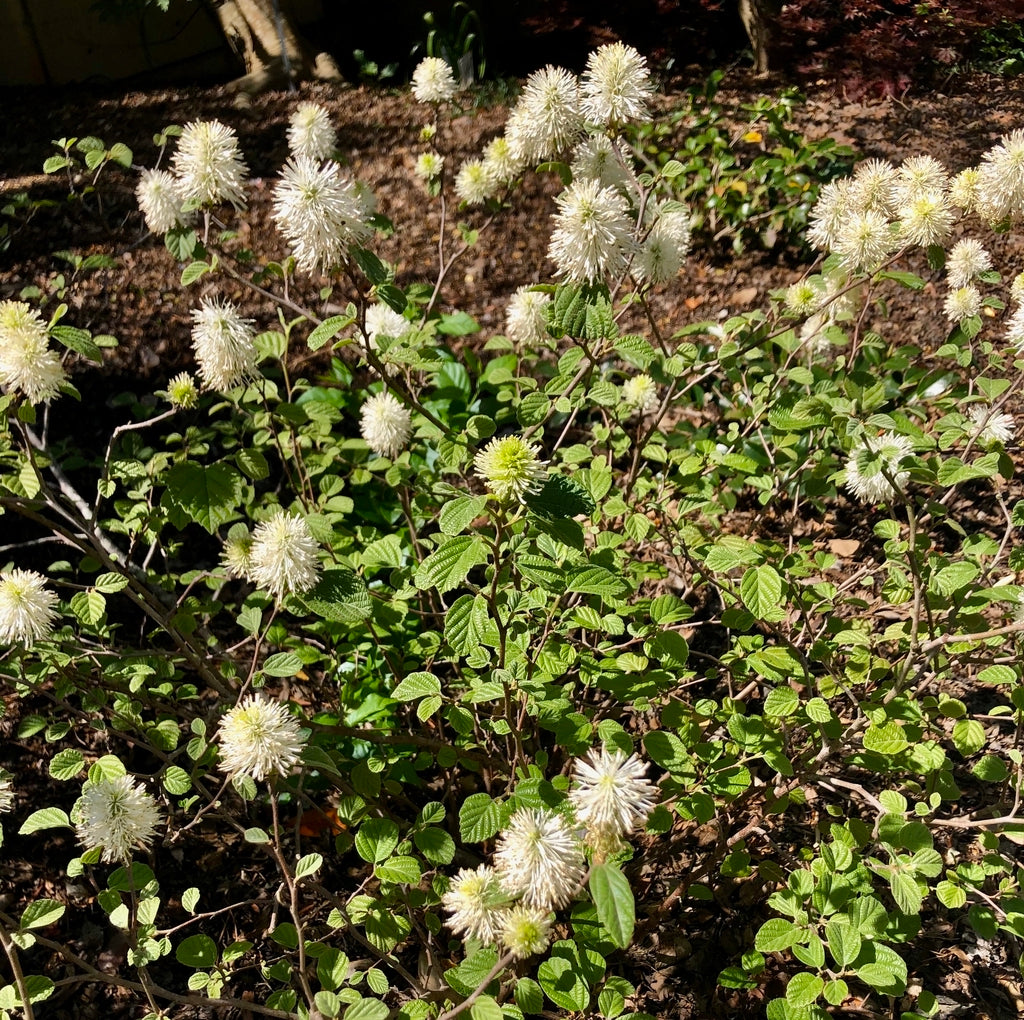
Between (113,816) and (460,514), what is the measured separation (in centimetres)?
75

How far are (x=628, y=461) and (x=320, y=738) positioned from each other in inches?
66.6

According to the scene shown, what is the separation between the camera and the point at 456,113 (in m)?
5.42

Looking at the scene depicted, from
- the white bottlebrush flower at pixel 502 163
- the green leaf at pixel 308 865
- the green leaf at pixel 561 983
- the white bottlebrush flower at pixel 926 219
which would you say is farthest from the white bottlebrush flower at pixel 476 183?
the green leaf at pixel 561 983

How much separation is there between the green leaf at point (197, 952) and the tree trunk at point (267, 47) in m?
5.77

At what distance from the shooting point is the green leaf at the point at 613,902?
96 cm

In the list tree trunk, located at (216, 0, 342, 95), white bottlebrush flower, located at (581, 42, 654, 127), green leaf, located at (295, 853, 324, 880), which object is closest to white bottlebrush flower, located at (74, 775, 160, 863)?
green leaf, located at (295, 853, 324, 880)

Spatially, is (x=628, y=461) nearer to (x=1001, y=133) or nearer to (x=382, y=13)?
(x=1001, y=133)

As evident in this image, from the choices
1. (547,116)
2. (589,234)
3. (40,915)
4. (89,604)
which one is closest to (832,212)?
(547,116)

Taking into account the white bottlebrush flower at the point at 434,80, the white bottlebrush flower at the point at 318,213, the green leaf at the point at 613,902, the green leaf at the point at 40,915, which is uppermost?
the white bottlebrush flower at the point at 434,80

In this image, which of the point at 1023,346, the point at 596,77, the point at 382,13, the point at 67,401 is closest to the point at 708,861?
the point at 1023,346

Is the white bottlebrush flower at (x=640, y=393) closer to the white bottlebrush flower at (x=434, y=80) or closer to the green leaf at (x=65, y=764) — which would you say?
the white bottlebrush flower at (x=434, y=80)

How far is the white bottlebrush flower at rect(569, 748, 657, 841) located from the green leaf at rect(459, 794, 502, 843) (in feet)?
1.20

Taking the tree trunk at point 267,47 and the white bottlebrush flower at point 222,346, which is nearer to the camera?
the white bottlebrush flower at point 222,346

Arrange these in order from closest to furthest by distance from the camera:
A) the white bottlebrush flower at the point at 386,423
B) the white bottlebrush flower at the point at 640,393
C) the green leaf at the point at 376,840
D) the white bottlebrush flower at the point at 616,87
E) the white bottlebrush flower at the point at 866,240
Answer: the green leaf at the point at 376,840 < the white bottlebrush flower at the point at 616,87 < the white bottlebrush flower at the point at 866,240 < the white bottlebrush flower at the point at 386,423 < the white bottlebrush flower at the point at 640,393
